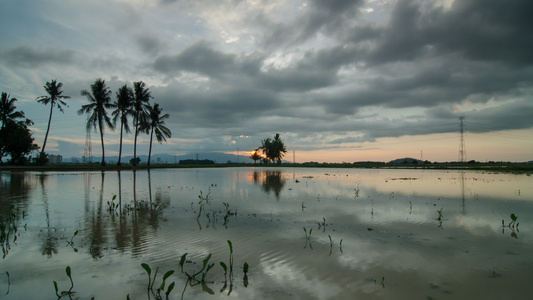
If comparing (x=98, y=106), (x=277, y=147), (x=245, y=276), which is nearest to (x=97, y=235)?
(x=245, y=276)

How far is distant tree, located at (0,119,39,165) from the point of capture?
159ft

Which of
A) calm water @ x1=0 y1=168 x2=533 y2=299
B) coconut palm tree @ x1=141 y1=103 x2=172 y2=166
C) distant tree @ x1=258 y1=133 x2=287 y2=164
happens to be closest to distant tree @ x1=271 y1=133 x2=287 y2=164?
distant tree @ x1=258 y1=133 x2=287 y2=164

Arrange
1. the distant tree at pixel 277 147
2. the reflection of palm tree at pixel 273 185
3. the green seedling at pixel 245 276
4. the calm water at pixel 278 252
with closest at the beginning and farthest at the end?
the calm water at pixel 278 252
the green seedling at pixel 245 276
the reflection of palm tree at pixel 273 185
the distant tree at pixel 277 147

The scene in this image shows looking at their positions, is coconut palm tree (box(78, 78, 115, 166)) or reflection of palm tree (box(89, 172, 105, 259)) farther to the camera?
coconut palm tree (box(78, 78, 115, 166))

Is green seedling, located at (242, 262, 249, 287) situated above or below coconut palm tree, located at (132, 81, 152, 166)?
below

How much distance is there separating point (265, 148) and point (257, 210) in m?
112

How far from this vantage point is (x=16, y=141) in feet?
158

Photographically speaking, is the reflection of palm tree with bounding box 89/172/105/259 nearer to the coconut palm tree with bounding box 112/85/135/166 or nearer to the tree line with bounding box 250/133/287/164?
the coconut palm tree with bounding box 112/85/135/166

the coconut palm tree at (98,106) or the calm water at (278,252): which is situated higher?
the coconut palm tree at (98,106)

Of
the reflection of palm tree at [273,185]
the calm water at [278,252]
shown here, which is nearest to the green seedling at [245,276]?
the calm water at [278,252]

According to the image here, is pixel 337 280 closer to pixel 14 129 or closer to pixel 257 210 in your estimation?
pixel 257 210

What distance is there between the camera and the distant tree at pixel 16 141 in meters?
48.4

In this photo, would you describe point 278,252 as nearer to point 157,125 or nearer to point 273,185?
point 273,185

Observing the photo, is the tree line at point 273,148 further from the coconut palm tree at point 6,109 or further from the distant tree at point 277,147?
the coconut palm tree at point 6,109
